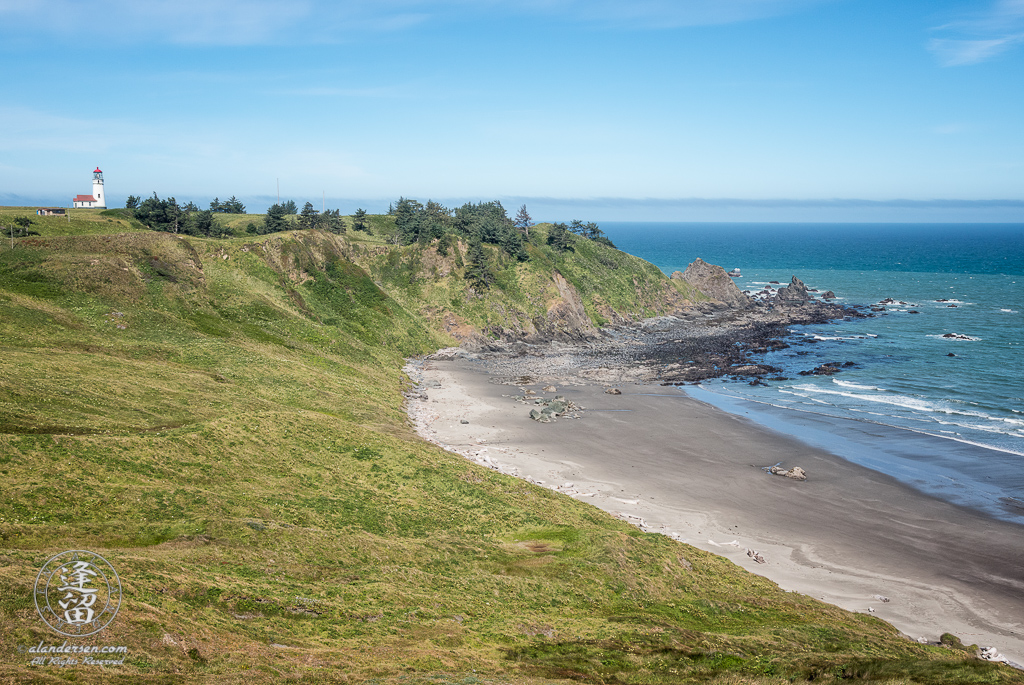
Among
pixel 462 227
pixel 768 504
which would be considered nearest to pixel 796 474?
pixel 768 504

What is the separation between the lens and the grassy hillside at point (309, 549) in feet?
65.1

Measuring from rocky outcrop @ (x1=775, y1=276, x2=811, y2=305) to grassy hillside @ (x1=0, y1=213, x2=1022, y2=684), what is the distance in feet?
399

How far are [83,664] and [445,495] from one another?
23.1 meters

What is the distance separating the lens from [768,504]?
4525cm

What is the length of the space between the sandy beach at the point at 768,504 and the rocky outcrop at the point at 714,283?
86238mm

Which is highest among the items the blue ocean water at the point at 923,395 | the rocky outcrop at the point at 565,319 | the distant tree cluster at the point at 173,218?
the distant tree cluster at the point at 173,218

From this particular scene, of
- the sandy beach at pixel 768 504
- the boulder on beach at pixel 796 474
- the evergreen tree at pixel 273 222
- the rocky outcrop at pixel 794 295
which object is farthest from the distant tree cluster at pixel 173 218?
the rocky outcrop at pixel 794 295

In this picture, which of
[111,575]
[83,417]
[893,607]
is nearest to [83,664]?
[111,575]

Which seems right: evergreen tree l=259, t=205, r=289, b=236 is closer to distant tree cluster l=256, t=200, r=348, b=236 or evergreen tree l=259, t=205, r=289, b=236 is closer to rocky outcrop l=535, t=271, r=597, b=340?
distant tree cluster l=256, t=200, r=348, b=236

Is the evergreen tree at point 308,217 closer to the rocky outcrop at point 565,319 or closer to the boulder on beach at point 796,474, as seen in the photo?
the rocky outcrop at point 565,319

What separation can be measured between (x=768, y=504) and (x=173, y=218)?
9626cm

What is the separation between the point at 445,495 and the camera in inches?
1494

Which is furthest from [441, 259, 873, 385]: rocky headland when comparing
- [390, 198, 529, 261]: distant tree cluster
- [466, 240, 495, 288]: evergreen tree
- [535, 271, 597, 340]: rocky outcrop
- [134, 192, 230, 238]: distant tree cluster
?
[134, 192, 230, 238]: distant tree cluster

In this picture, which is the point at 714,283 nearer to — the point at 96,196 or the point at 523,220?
the point at 523,220
